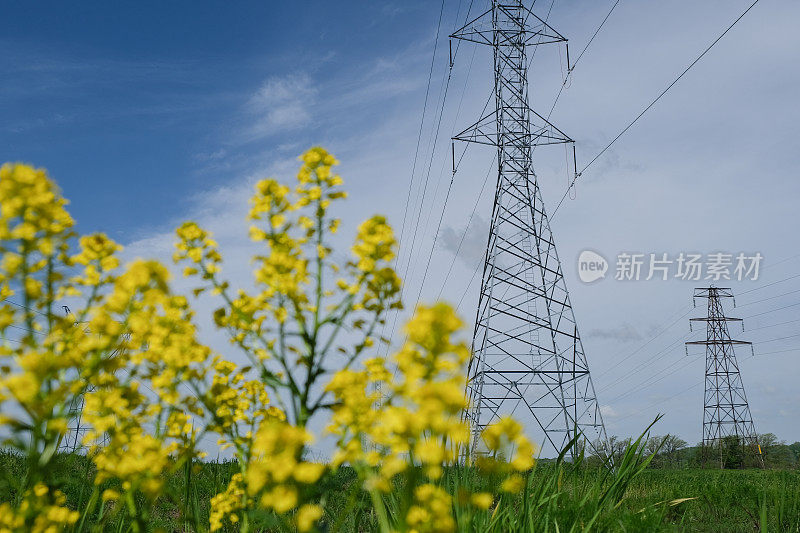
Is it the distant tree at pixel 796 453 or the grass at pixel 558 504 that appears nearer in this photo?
the grass at pixel 558 504

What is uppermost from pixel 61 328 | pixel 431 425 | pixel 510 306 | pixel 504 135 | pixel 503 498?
pixel 504 135

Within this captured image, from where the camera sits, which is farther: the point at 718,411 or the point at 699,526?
the point at 718,411

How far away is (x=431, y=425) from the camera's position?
1.22 metres

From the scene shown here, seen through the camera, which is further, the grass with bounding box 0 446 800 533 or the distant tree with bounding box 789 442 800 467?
the distant tree with bounding box 789 442 800 467

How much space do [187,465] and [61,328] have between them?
0.98m

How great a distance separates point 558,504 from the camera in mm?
4801

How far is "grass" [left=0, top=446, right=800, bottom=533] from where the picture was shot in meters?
Answer: 3.10

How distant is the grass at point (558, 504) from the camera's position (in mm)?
→ 3100

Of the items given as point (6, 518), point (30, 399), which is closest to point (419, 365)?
point (30, 399)

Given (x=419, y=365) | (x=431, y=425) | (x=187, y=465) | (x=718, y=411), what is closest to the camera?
(x=431, y=425)

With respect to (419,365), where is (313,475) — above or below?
below

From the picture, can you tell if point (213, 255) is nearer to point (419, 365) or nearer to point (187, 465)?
point (187, 465)

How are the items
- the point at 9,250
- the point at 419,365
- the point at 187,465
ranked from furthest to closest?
the point at 187,465, the point at 9,250, the point at 419,365

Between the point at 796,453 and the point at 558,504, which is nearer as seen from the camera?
the point at 558,504
